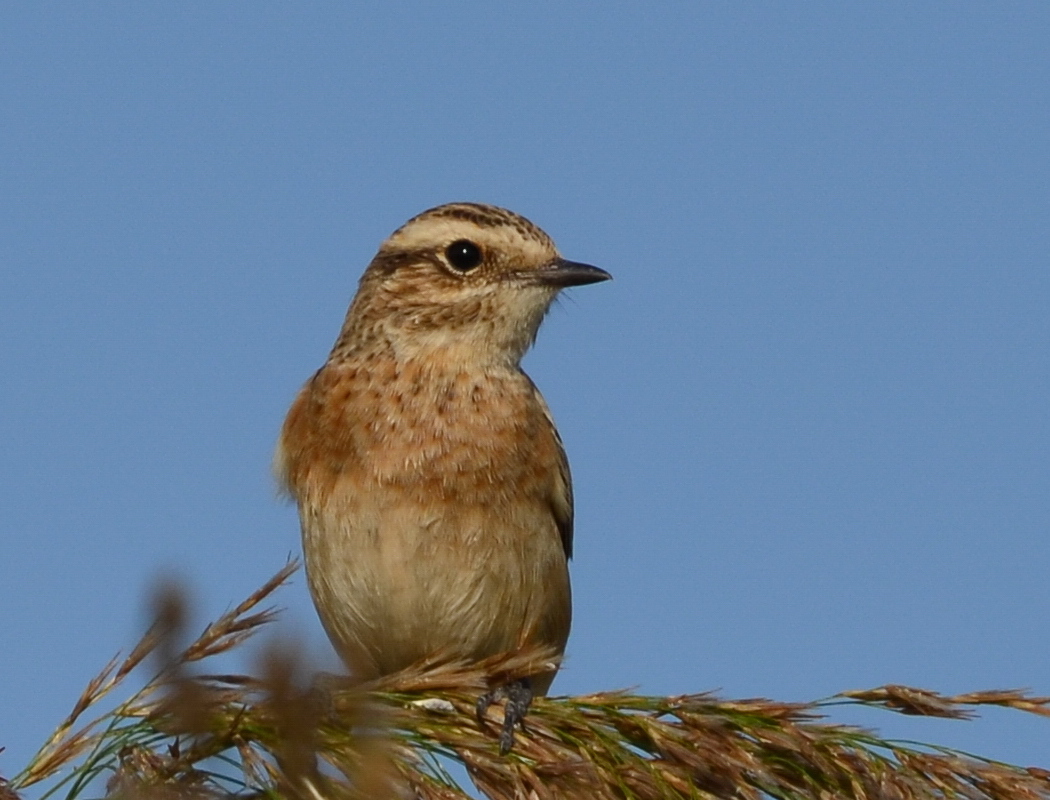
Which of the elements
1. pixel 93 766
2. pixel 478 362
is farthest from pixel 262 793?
pixel 478 362

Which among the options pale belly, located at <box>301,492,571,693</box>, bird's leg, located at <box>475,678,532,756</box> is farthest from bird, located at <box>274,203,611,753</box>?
bird's leg, located at <box>475,678,532,756</box>

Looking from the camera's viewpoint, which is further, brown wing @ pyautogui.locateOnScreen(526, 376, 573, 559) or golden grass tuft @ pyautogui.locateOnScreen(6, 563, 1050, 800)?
brown wing @ pyautogui.locateOnScreen(526, 376, 573, 559)

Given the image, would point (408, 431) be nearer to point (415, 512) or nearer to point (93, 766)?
point (415, 512)

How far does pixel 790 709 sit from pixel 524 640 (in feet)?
9.99

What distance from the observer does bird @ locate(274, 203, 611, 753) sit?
278 inches

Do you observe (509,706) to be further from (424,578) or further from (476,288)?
(476,288)

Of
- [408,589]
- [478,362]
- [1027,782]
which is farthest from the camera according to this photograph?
[478,362]

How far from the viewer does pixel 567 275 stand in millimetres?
7723

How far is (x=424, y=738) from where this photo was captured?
422 centimetres

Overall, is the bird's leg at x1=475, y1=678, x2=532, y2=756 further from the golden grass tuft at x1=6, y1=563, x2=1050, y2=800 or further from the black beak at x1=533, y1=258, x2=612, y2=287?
the black beak at x1=533, y1=258, x2=612, y2=287

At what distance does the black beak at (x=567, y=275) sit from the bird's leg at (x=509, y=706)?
3.29 m

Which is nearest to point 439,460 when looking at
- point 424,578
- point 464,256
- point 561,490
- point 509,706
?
point 424,578

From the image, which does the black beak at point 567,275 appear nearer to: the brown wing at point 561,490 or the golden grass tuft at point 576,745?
the brown wing at point 561,490

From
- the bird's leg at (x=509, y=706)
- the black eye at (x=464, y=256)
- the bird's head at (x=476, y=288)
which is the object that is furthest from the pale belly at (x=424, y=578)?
the bird's leg at (x=509, y=706)
